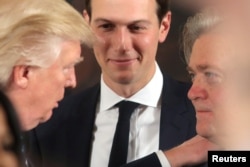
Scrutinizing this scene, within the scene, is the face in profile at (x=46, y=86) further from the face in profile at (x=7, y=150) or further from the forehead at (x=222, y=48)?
the forehead at (x=222, y=48)

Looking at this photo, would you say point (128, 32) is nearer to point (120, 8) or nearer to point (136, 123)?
point (120, 8)

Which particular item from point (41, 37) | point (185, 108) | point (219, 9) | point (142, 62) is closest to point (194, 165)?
point (185, 108)

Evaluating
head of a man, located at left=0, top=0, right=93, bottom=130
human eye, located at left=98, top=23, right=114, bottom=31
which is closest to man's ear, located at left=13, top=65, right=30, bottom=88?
head of a man, located at left=0, top=0, right=93, bottom=130

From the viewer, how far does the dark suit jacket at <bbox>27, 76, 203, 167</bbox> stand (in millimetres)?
1218

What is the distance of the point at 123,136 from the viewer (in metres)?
1.23

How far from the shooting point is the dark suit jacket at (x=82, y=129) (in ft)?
4.00

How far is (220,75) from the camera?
3.98ft

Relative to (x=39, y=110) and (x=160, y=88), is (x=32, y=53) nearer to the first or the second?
(x=39, y=110)

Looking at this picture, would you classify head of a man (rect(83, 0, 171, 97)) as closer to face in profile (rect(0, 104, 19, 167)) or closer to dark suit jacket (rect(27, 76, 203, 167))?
dark suit jacket (rect(27, 76, 203, 167))

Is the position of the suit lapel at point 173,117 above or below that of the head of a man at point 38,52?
below

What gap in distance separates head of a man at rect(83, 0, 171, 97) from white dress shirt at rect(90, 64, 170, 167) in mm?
47

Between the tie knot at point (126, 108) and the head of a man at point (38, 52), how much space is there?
136 millimetres

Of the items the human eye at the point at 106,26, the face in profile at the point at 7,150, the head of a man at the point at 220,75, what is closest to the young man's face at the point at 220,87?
the head of a man at the point at 220,75

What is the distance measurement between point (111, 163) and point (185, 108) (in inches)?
9.5
